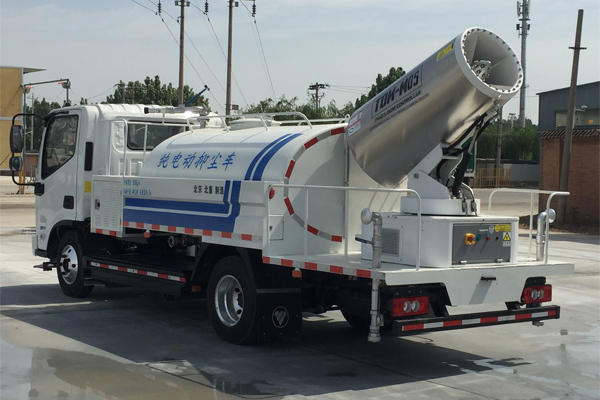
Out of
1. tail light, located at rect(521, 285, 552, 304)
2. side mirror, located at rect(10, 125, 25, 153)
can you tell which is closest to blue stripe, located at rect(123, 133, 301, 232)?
side mirror, located at rect(10, 125, 25, 153)

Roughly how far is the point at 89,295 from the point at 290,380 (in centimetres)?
567

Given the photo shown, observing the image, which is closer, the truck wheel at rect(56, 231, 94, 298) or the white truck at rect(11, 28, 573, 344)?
the white truck at rect(11, 28, 573, 344)

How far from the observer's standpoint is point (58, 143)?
1243cm

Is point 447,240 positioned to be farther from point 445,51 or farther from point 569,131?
point 569,131

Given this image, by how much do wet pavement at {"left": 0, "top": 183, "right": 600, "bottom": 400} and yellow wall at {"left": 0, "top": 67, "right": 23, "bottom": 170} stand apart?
61.0 metres

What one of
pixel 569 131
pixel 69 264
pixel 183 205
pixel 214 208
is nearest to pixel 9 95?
pixel 569 131

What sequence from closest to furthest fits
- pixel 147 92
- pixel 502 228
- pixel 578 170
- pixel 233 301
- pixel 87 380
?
pixel 87 380
pixel 502 228
pixel 233 301
pixel 578 170
pixel 147 92

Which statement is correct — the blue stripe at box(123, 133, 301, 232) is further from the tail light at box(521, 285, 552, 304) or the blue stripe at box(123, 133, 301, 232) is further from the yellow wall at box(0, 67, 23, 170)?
the yellow wall at box(0, 67, 23, 170)

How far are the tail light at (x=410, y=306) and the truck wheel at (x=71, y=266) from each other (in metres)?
5.83

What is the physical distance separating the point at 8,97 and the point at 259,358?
66.9m

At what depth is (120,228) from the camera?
11.0 meters

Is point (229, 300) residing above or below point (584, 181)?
below

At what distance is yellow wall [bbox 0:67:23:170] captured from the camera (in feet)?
224

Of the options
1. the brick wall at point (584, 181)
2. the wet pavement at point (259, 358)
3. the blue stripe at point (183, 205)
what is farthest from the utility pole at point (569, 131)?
the blue stripe at point (183, 205)
